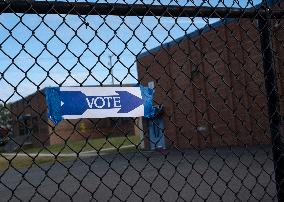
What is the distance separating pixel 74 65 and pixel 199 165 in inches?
512

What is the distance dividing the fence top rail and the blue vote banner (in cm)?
52

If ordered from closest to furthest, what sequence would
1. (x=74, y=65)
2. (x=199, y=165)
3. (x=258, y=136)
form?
(x=74, y=65) → (x=199, y=165) → (x=258, y=136)

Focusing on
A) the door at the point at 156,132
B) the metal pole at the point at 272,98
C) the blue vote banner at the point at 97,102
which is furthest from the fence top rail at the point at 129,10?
the door at the point at 156,132

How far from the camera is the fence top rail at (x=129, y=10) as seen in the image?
8.34 ft

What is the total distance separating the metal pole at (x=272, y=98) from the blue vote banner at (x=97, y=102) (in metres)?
1.18

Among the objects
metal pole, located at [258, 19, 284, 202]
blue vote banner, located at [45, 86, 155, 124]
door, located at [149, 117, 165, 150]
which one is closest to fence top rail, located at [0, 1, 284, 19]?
metal pole, located at [258, 19, 284, 202]

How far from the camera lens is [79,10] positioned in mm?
2715

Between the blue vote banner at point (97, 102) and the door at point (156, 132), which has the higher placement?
the blue vote banner at point (97, 102)

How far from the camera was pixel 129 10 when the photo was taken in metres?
2.89

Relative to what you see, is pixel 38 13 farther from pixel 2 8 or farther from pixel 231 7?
pixel 231 7

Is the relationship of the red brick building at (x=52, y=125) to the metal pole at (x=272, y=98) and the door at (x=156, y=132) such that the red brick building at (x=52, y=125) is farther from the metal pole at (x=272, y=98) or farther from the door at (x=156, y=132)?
the metal pole at (x=272, y=98)

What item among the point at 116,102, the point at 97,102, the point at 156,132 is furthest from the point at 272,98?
the point at 156,132

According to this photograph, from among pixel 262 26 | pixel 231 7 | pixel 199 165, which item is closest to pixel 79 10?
pixel 231 7

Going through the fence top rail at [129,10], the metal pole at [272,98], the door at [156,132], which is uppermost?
the fence top rail at [129,10]
